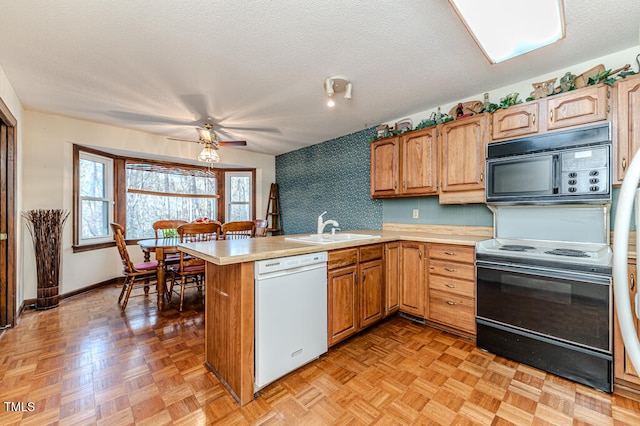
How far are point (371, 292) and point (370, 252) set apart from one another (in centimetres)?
37

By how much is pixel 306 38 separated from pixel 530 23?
1.29 meters

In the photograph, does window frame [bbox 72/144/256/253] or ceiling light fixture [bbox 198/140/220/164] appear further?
window frame [bbox 72/144/256/253]

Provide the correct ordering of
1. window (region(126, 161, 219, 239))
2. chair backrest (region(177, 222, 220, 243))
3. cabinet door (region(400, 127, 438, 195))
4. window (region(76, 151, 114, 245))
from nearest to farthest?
cabinet door (region(400, 127, 438, 195))
chair backrest (region(177, 222, 220, 243))
window (region(76, 151, 114, 245))
window (region(126, 161, 219, 239))

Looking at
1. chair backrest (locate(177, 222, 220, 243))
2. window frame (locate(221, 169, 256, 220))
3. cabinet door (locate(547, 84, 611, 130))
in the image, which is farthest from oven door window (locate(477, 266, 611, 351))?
window frame (locate(221, 169, 256, 220))

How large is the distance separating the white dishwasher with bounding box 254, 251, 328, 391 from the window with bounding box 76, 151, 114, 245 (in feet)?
11.5

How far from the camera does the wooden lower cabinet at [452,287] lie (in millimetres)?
2332

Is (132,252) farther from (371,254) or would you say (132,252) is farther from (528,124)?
(528,124)

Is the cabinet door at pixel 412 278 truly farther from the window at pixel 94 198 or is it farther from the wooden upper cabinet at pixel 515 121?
the window at pixel 94 198

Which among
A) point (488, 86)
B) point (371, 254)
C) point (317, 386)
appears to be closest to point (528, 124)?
point (488, 86)

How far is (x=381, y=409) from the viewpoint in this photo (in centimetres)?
157

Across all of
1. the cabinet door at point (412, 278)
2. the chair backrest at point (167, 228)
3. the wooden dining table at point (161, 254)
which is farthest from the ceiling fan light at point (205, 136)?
the cabinet door at point (412, 278)

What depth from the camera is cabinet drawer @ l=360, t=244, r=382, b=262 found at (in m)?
2.41

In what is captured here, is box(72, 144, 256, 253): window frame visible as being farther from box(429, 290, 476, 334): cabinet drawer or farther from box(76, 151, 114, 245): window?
box(429, 290, 476, 334): cabinet drawer

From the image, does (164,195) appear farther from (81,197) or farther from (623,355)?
(623,355)
